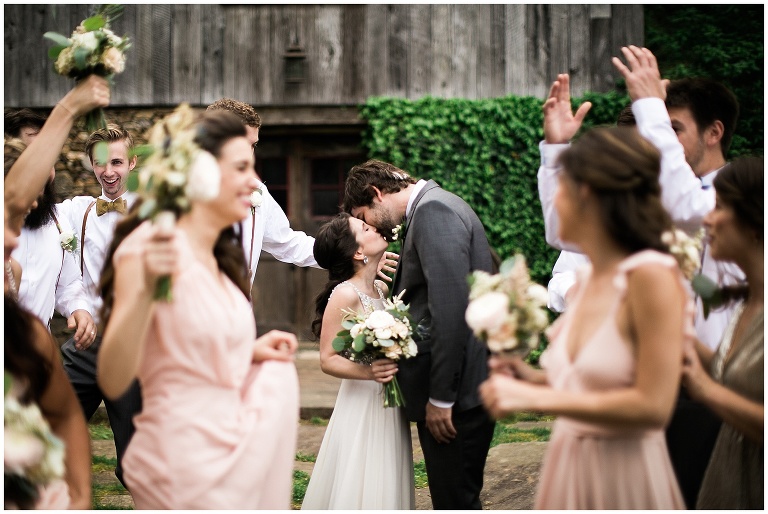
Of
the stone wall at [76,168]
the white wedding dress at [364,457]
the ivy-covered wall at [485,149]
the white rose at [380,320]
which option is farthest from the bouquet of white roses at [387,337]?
the stone wall at [76,168]

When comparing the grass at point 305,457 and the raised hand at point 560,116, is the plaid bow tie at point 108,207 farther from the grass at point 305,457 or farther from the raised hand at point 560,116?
the raised hand at point 560,116

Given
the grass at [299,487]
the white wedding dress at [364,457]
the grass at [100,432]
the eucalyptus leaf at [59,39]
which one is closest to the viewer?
the eucalyptus leaf at [59,39]

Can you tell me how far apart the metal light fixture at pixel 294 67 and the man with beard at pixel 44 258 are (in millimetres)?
4910

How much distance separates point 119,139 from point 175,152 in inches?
114

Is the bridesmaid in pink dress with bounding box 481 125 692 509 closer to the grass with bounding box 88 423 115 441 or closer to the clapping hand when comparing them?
the clapping hand

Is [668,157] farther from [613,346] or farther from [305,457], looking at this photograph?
[305,457]

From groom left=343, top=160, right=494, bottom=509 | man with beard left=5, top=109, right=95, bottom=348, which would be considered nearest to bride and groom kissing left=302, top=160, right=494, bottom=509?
groom left=343, top=160, right=494, bottom=509

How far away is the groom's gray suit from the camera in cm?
381

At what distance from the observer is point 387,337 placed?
3910 mm

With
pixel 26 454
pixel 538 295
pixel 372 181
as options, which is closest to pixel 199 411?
pixel 26 454

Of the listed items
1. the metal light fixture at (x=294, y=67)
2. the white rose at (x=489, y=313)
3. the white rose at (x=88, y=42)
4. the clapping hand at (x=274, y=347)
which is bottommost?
the clapping hand at (x=274, y=347)

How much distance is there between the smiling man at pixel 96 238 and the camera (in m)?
4.69

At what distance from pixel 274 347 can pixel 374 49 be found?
23.6 ft

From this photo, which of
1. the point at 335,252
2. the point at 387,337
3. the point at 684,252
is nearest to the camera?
the point at 684,252
